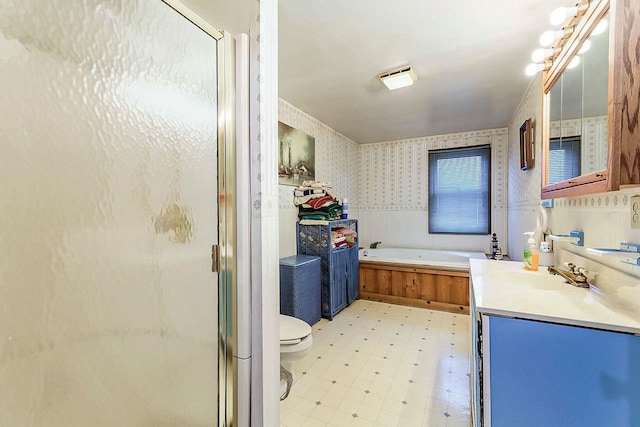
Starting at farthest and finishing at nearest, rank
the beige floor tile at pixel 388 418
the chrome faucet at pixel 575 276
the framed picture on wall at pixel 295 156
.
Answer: the framed picture on wall at pixel 295 156 → the beige floor tile at pixel 388 418 → the chrome faucet at pixel 575 276

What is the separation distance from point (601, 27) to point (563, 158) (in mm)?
643

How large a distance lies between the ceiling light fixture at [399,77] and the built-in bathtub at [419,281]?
2074 millimetres

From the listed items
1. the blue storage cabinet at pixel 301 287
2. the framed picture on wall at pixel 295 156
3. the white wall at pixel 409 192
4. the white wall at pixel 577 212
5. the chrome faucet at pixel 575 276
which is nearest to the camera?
the white wall at pixel 577 212

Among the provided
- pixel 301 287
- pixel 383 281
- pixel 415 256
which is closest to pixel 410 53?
pixel 301 287

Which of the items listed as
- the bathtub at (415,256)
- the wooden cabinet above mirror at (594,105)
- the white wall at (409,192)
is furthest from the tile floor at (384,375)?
the white wall at (409,192)

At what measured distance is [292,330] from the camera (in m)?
1.73

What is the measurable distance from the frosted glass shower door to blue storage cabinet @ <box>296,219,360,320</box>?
2.13m

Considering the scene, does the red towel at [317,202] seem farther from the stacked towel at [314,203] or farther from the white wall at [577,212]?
the white wall at [577,212]

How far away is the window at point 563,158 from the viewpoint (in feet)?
4.49

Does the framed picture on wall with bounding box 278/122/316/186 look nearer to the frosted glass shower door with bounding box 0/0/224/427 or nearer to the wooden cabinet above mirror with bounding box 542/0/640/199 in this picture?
the frosted glass shower door with bounding box 0/0/224/427

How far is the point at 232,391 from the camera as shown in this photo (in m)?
0.91

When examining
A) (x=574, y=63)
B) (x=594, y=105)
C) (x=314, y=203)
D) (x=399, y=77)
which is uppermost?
(x=399, y=77)

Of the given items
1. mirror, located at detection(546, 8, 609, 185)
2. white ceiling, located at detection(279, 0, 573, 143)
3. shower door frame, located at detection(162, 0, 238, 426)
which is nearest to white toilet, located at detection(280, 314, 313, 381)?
shower door frame, located at detection(162, 0, 238, 426)

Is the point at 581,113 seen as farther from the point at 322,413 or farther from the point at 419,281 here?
the point at 419,281
